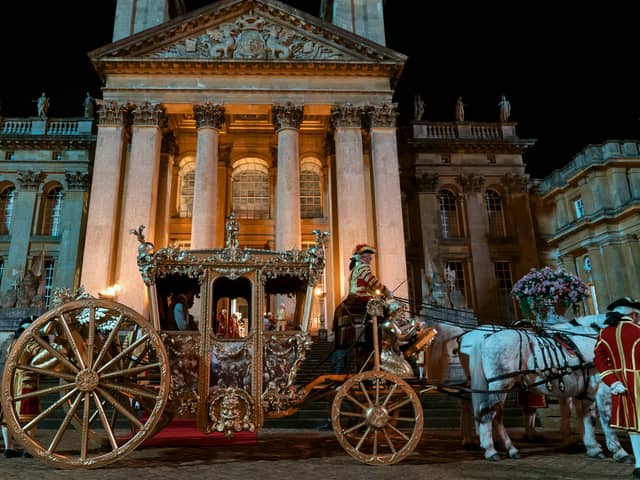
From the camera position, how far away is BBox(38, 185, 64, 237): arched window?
Result: 2733cm

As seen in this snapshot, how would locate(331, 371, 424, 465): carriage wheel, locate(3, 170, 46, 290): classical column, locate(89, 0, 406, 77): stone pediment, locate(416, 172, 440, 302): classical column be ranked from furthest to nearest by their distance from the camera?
1. locate(416, 172, 440, 302): classical column
2. locate(3, 170, 46, 290): classical column
3. locate(89, 0, 406, 77): stone pediment
4. locate(331, 371, 424, 465): carriage wheel

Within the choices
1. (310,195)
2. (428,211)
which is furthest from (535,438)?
(428,211)

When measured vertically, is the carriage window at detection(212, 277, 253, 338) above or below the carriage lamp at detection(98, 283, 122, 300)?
below

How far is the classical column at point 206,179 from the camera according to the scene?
1925 centimetres

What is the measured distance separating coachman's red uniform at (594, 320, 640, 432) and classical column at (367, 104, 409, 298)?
1277 centimetres

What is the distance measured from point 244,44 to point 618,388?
2091cm

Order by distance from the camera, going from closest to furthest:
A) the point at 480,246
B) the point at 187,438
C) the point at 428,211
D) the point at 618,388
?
the point at 618,388
the point at 187,438
the point at 480,246
the point at 428,211

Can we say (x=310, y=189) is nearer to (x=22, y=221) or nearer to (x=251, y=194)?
(x=251, y=194)

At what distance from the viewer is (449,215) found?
29.0 m

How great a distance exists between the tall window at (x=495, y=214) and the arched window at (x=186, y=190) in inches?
687

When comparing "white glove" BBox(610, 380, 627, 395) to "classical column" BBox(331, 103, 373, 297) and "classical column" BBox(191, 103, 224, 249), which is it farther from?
"classical column" BBox(191, 103, 224, 249)

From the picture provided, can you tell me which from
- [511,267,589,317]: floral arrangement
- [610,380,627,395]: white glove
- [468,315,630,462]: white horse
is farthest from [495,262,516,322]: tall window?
[610,380,627,395]: white glove

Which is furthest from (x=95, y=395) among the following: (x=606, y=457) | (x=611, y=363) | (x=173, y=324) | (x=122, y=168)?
(x=122, y=168)

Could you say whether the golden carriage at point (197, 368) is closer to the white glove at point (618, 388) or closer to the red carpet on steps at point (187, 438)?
the red carpet on steps at point (187, 438)
